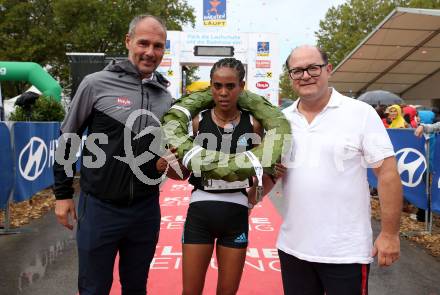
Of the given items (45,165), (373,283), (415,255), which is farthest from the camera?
(45,165)

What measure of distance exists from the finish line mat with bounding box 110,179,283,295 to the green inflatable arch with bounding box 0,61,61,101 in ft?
31.7

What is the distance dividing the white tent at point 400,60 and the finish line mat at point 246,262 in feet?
29.2

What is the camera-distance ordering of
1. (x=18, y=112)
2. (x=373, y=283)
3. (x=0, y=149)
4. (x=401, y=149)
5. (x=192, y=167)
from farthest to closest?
(x=18, y=112)
(x=401, y=149)
(x=0, y=149)
(x=373, y=283)
(x=192, y=167)

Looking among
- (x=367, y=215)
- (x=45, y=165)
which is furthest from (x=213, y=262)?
(x=45, y=165)

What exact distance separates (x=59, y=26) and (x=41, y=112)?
66.6 feet

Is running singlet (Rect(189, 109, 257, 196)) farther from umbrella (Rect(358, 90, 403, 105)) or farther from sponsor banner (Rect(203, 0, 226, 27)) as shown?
sponsor banner (Rect(203, 0, 226, 27))

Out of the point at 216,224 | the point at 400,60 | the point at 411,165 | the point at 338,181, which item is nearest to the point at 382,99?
the point at 411,165

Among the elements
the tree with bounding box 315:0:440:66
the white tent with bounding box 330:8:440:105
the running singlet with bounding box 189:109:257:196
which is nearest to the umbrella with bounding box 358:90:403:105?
the white tent with bounding box 330:8:440:105

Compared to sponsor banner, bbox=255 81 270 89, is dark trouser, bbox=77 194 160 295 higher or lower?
lower

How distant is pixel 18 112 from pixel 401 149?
7089 millimetres

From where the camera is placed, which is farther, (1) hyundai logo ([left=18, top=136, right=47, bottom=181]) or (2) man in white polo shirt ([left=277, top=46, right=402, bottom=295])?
(1) hyundai logo ([left=18, top=136, right=47, bottom=181])

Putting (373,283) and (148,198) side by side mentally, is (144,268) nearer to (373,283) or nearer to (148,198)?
(148,198)

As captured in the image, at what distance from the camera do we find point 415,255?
5191 mm

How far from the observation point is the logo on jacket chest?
2.66 m
